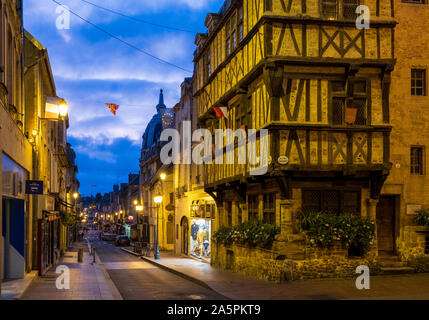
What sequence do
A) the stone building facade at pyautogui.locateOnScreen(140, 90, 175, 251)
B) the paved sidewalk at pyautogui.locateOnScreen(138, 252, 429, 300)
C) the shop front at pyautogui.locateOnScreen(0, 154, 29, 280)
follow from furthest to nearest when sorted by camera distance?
1. the stone building facade at pyautogui.locateOnScreen(140, 90, 175, 251)
2. the shop front at pyautogui.locateOnScreen(0, 154, 29, 280)
3. the paved sidewalk at pyautogui.locateOnScreen(138, 252, 429, 300)

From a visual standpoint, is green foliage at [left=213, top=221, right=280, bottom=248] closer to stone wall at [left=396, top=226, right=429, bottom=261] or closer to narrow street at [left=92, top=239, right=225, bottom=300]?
narrow street at [left=92, top=239, right=225, bottom=300]

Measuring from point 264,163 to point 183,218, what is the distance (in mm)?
19294

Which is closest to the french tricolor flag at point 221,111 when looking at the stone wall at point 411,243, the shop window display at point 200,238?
the stone wall at point 411,243

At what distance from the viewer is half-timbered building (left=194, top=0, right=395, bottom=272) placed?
54.5ft

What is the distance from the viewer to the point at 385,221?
18.8 meters

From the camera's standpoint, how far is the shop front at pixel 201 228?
28.8m

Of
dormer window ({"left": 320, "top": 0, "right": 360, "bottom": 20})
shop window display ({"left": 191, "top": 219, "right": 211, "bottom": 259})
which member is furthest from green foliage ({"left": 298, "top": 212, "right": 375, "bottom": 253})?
shop window display ({"left": 191, "top": 219, "right": 211, "bottom": 259})

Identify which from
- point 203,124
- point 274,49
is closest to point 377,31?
point 274,49

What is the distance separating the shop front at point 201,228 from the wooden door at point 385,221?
1070 centimetres

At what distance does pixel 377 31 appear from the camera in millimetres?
17344

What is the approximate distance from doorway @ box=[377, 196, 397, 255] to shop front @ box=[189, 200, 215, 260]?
10710mm

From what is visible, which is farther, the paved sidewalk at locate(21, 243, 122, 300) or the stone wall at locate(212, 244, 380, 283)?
the stone wall at locate(212, 244, 380, 283)

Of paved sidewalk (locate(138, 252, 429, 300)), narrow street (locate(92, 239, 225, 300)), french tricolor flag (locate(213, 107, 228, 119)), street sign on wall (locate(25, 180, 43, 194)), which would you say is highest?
french tricolor flag (locate(213, 107, 228, 119))
